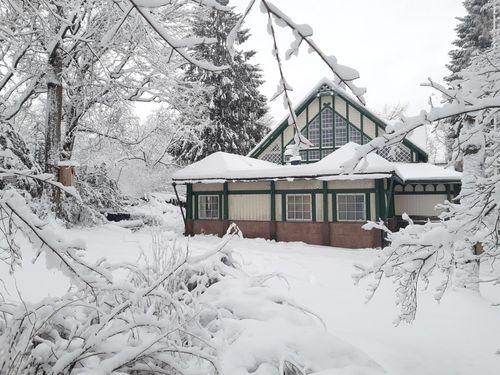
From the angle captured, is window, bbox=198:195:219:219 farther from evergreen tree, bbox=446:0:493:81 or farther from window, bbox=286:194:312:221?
evergreen tree, bbox=446:0:493:81

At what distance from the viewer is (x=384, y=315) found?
6.20 metres

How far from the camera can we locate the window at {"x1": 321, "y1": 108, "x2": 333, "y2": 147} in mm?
17156

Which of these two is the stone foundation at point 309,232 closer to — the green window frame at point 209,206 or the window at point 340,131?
the green window frame at point 209,206

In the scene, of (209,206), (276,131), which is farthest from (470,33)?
(209,206)

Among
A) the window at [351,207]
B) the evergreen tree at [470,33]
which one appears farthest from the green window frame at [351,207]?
the evergreen tree at [470,33]

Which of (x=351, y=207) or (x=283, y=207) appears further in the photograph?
(x=283, y=207)

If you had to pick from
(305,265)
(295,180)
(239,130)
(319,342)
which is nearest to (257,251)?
(305,265)

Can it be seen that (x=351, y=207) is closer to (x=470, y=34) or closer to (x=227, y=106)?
(x=227, y=106)

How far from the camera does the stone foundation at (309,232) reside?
13219mm

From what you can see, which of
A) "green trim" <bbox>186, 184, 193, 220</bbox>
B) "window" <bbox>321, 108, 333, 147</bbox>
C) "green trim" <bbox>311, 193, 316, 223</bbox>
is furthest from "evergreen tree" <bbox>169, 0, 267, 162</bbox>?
"green trim" <bbox>311, 193, 316, 223</bbox>

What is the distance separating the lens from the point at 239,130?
76.5 ft

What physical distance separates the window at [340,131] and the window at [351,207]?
12.8 feet

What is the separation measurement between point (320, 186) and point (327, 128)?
13.6ft

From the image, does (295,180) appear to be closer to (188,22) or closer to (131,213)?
(188,22)
